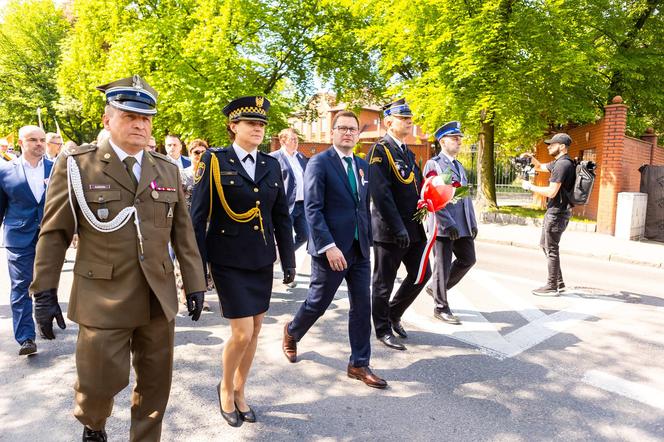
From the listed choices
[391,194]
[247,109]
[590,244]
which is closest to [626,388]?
[391,194]

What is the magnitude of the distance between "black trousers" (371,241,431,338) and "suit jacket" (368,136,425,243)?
133 millimetres

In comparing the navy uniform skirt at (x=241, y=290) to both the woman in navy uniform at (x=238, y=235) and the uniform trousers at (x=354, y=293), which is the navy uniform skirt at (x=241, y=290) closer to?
the woman in navy uniform at (x=238, y=235)

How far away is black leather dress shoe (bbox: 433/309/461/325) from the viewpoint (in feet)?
18.1

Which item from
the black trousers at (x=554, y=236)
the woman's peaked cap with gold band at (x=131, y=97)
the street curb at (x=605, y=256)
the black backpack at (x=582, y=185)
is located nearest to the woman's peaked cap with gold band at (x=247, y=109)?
the woman's peaked cap with gold band at (x=131, y=97)

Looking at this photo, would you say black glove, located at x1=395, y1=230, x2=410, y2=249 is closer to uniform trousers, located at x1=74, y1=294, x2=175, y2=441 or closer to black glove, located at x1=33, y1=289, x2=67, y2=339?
uniform trousers, located at x1=74, y1=294, x2=175, y2=441

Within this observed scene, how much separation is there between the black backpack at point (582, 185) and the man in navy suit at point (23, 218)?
21.3 feet

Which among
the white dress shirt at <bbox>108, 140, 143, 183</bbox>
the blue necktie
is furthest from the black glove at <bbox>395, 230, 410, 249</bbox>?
the white dress shirt at <bbox>108, 140, 143, 183</bbox>

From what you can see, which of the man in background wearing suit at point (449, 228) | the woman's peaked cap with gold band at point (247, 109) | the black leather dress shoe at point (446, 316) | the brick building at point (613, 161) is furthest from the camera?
the brick building at point (613, 161)

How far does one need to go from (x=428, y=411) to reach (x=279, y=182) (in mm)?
1998

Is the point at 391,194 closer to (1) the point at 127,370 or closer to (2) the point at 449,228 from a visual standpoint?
(2) the point at 449,228

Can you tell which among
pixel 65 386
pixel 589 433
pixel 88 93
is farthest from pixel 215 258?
pixel 88 93

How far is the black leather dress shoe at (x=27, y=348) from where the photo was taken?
4.42 meters

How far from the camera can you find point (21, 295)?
14.7ft

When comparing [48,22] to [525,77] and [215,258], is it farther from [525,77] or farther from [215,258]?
[215,258]
